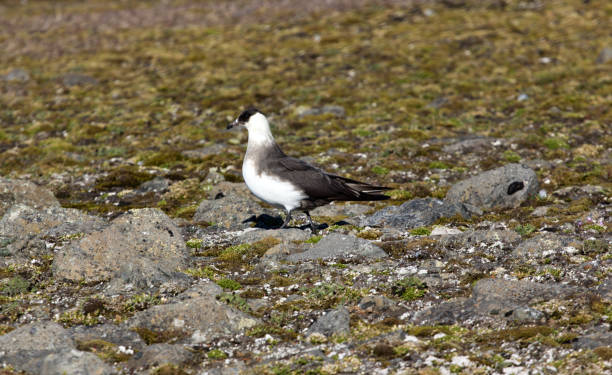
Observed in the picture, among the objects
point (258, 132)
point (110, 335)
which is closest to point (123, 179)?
point (258, 132)

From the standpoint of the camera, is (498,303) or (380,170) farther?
(380,170)

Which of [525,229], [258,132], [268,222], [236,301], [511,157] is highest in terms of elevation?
[258,132]

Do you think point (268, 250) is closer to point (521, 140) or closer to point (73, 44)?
point (521, 140)

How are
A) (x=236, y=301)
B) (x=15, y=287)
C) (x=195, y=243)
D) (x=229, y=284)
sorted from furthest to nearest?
1. (x=195, y=243)
2. (x=229, y=284)
3. (x=15, y=287)
4. (x=236, y=301)

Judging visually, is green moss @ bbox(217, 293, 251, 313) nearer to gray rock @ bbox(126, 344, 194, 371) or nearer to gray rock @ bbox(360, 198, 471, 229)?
gray rock @ bbox(126, 344, 194, 371)

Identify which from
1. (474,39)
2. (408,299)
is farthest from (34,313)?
(474,39)

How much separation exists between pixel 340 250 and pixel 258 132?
3588 mm

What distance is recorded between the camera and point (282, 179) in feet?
50.8

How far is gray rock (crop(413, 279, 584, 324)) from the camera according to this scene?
11352mm

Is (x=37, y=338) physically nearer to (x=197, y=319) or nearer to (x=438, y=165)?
(x=197, y=319)

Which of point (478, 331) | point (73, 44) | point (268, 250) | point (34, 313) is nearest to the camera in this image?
point (478, 331)

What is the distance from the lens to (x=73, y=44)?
4466 cm

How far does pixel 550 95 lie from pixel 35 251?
74.3 feet

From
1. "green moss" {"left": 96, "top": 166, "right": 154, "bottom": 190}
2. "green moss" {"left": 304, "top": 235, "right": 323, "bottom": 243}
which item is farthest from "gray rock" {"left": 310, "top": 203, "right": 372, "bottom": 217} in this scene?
"green moss" {"left": 96, "top": 166, "right": 154, "bottom": 190}
